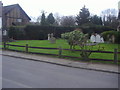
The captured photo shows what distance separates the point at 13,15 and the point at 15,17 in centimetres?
76

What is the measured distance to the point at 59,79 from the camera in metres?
5.91

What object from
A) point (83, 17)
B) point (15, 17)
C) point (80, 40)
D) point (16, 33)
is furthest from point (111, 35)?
point (15, 17)

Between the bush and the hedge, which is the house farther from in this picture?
the bush

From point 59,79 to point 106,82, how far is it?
1898 millimetres

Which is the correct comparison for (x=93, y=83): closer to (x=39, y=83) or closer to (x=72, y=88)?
(x=72, y=88)

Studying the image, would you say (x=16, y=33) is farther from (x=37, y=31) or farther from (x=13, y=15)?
(x=13, y=15)

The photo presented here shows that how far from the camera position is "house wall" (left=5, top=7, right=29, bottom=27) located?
125 feet

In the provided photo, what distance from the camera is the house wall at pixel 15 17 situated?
38053mm

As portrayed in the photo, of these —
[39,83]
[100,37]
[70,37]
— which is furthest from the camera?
[100,37]

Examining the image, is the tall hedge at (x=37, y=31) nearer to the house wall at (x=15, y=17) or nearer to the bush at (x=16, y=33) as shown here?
the bush at (x=16, y=33)

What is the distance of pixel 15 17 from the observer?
132 ft

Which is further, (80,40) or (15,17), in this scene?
(15,17)

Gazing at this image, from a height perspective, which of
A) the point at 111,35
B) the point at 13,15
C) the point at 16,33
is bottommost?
the point at 111,35

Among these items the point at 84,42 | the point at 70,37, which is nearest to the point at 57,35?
the point at 70,37
